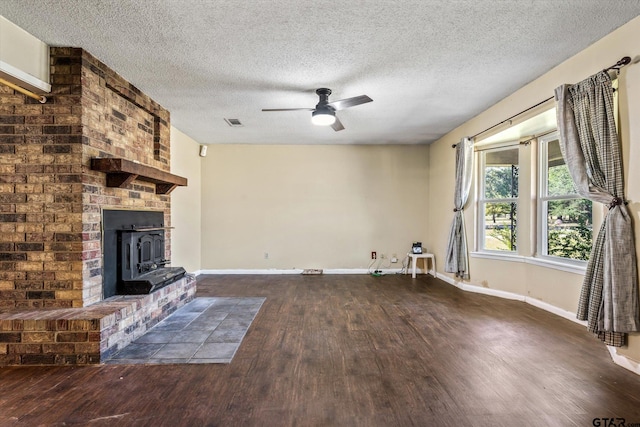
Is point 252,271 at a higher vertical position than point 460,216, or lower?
→ lower

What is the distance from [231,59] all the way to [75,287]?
241 cm

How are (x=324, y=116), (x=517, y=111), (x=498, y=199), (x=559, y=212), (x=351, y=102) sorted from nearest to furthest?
(x=351, y=102) → (x=324, y=116) → (x=517, y=111) → (x=559, y=212) → (x=498, y=199)

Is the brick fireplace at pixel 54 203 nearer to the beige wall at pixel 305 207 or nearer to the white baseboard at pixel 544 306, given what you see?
the beige wall at pixel 305 207

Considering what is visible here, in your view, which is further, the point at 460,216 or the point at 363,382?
the point at 460,216

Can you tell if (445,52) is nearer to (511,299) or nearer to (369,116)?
(369,116)

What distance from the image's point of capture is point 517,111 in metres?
3.56

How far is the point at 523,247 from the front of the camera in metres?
4.12

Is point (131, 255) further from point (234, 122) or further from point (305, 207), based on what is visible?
point (305, 207)

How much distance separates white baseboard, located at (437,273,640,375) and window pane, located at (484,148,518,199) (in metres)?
1.40

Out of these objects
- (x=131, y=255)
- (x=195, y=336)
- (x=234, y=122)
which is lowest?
(x=195, y=336)

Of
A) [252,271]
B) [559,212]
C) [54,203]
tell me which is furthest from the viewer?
[252,271]

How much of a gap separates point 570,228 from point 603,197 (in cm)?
145

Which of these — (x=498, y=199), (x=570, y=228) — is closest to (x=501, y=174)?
(x=498, y=199)

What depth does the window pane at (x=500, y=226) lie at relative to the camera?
4.41 meters
